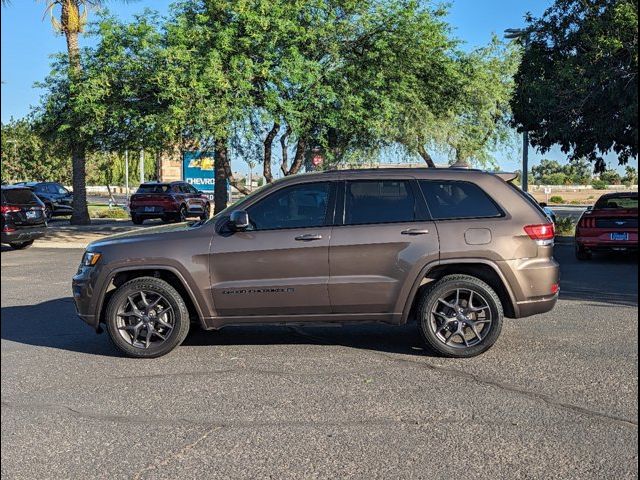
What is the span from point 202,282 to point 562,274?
8.10 m

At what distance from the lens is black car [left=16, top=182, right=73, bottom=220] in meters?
31.3

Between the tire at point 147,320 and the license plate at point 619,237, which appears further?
the license plate at point 619,237

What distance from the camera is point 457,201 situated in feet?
21.4

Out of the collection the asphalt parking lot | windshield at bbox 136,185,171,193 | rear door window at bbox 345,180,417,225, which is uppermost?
windshield at bbox 136,185,171,193

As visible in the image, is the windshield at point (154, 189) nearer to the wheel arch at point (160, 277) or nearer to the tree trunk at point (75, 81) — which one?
the tree trunk at point (75, 81)

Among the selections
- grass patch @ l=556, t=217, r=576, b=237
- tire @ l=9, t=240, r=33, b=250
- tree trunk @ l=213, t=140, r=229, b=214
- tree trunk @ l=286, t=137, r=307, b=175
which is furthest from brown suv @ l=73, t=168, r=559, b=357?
tree trunk @ l=213, t=140, r=229, b=214

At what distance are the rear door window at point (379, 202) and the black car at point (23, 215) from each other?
38.3 feet

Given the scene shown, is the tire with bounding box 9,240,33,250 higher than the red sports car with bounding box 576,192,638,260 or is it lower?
lower

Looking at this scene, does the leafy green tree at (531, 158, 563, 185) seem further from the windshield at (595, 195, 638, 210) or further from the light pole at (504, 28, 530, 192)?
the windshield at (595, 195, 638, 210)

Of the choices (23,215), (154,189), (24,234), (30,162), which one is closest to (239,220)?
(24,234)

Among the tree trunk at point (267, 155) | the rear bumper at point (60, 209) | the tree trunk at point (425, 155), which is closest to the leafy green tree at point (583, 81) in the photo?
the tree trunk at point (425, 155)

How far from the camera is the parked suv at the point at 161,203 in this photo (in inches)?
1042

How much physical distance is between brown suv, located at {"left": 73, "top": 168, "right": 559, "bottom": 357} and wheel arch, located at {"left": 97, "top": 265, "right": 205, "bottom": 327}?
14 millimetres

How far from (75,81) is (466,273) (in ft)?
50.6
